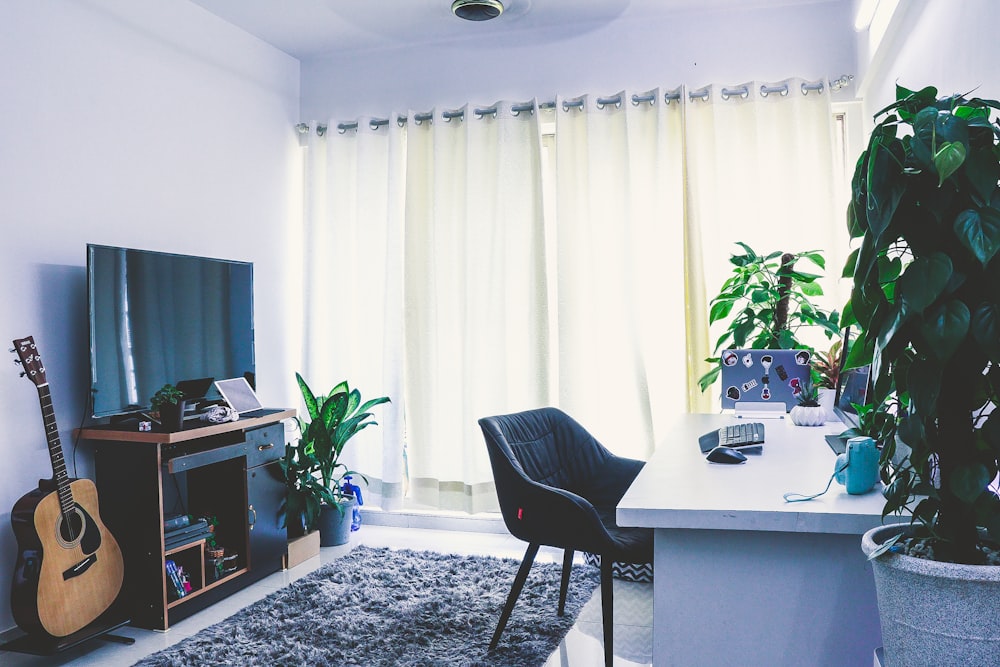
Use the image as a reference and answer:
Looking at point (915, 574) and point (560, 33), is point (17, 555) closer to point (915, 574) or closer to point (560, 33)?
point (915, 574)

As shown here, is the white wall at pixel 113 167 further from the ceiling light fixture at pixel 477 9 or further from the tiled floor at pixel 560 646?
the ceiling light fixture at pixel 477 9

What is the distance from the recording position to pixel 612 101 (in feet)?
13.6

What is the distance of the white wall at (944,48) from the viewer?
1.82 meters

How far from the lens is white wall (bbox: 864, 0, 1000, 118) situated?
1821 mm

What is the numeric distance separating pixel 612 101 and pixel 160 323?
2546mm

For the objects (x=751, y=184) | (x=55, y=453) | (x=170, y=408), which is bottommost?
(x=55, y=453)

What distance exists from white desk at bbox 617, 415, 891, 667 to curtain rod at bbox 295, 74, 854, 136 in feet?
9.12

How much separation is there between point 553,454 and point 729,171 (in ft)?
6.45

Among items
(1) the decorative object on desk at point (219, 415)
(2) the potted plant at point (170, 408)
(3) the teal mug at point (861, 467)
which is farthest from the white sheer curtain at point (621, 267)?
(3) the teal mug at point (861, 467)

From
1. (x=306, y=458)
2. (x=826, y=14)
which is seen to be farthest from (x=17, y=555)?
(x=826, y=14)

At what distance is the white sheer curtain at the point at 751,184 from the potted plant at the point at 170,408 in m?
2.47

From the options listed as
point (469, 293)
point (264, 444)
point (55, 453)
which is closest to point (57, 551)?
point (55, 453)

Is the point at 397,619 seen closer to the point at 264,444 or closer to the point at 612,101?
the point at 264,444

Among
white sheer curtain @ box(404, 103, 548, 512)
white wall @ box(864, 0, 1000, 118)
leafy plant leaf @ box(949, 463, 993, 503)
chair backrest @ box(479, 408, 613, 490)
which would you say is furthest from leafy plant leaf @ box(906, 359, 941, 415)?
white sheer curtain @ box(404, 103, 548, 512)
